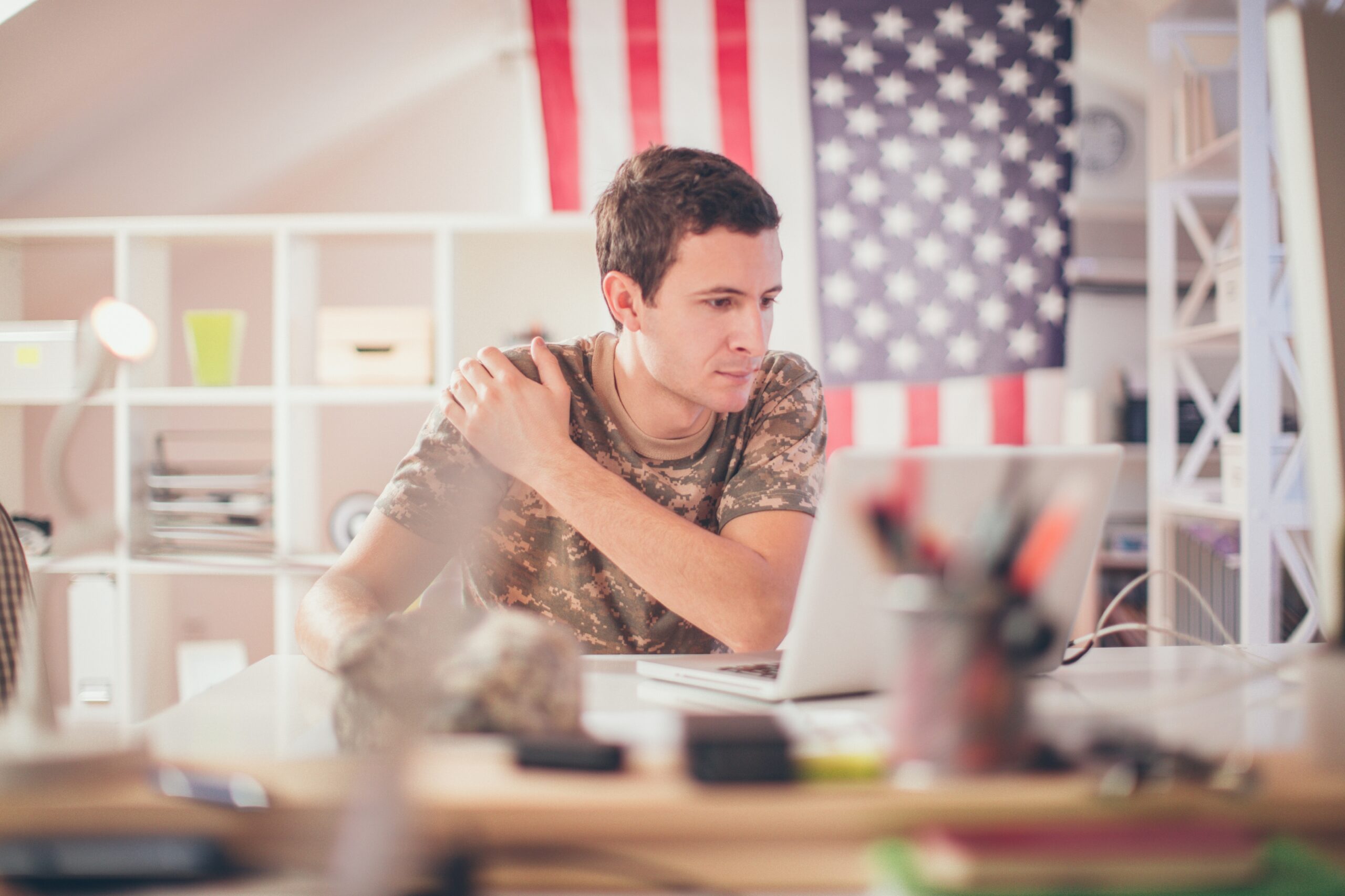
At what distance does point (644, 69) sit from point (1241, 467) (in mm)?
1995

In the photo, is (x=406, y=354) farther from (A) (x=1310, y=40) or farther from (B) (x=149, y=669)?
(A) (x=1310, y=40)

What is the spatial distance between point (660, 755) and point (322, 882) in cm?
18

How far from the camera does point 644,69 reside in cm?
287

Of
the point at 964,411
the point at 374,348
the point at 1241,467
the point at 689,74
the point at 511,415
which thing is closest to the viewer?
the point at 511,415

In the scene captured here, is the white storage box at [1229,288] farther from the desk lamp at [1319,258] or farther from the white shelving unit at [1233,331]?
the desk lamp at [1319,258]

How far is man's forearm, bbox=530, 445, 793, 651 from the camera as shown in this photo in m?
1.07

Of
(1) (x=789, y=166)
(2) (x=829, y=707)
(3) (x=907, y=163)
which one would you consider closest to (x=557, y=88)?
(3) (x=907, y=163)

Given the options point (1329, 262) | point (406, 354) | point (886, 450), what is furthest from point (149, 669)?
point (1329, 262)

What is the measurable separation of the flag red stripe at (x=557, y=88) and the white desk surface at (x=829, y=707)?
2140mm

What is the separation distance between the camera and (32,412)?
312cm

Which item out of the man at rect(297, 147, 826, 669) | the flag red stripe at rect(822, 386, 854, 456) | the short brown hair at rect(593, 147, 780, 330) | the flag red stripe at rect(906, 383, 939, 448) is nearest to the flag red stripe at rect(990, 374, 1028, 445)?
the flag red stripe at rect(906, 383, 939, 448)

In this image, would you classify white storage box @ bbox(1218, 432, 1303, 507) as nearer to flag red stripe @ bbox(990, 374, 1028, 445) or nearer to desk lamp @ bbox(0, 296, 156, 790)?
flag red stripe @ bbox(990, 374, 1028, 445)

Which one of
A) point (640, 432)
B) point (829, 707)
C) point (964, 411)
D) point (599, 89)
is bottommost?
point (829, 707)

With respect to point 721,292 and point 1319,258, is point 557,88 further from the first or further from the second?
point 1319,258
